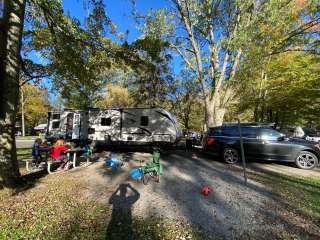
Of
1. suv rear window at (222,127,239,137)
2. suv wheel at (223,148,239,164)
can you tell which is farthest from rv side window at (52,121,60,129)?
suv wheel at (223,148,239,164)

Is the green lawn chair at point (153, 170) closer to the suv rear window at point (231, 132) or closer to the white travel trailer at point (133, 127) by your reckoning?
the suv rear window at point (231, 132)

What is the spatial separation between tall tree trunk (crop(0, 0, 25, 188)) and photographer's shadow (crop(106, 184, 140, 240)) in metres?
2.82

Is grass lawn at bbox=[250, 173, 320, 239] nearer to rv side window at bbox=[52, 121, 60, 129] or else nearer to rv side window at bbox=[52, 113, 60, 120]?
rv side window at bbox=[52, 121, 60, 129]

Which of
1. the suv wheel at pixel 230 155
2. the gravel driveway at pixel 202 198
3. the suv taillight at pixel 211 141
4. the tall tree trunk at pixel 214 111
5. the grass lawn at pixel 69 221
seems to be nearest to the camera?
the grass lawn at pixel 69 221

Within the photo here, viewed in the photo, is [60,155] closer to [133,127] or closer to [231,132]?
[133,127]

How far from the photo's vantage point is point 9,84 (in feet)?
22.3

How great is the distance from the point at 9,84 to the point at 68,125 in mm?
11022

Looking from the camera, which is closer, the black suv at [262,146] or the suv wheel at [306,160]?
the suv wheel at [306,160]

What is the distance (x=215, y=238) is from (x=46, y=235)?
113 inches

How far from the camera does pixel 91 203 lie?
586 centimetres

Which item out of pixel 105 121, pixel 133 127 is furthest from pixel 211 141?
pixel 105 121

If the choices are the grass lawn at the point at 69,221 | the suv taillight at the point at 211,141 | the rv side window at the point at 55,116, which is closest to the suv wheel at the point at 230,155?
the suv taillight at the point at 211,141

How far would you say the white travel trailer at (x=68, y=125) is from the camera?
16.9 metres

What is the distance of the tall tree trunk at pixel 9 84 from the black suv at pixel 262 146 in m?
8.11
